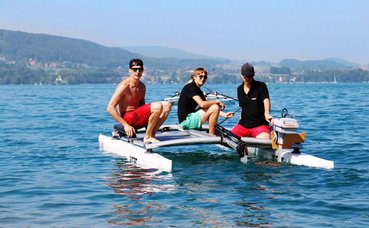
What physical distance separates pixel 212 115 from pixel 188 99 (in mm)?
728

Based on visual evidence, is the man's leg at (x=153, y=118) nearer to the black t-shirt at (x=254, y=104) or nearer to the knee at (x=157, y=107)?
the knee at (x=157, y=107)

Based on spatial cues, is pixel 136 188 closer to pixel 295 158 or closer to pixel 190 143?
pixel 190 143

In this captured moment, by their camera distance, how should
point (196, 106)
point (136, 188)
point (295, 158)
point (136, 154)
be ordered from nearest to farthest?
point (136, 188) < point (295, 158) < point (136, 154) < point (196, 106)

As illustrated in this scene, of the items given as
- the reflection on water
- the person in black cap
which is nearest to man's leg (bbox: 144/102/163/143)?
the reflection on water

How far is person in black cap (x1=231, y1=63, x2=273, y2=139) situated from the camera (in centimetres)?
1309

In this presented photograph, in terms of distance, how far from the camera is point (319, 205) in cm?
902

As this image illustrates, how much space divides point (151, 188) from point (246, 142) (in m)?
3.14

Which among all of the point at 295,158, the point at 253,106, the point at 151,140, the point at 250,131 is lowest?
the point at 295,158

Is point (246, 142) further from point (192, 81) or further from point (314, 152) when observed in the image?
point (314, 152)

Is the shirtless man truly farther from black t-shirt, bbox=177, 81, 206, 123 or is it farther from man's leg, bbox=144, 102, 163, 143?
black t-shirt, bbox=177, 81, 206, 123

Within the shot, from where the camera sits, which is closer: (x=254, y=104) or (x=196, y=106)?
(x=254, y=104)

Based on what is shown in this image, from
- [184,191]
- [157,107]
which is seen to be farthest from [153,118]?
[184,191]

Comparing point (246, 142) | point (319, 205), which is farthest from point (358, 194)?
point (246, 142)

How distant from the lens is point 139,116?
524 inches
